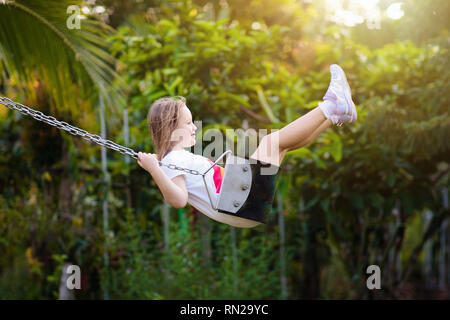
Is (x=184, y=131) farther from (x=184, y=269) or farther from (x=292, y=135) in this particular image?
(x=184, y=269)

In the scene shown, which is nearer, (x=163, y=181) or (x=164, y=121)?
(x=163, y=181)

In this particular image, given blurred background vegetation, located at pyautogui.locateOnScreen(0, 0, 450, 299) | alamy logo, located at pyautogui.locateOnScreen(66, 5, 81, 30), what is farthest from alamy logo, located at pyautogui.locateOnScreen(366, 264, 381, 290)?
alamy logo, located at pyautogui.locateOnScreen(66, 5, 81, 30)

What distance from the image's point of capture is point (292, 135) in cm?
184

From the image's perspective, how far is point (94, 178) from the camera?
4.36m

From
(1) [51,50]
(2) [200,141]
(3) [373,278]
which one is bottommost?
(3) [373,278]

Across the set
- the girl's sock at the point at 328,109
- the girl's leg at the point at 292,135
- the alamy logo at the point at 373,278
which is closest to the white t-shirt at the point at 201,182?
the girl's leg at the point at 292,135

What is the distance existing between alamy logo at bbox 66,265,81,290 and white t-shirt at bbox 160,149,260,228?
1950 mm

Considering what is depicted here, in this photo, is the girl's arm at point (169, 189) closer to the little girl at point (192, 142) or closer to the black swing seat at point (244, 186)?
the little girl at point (192, 142)

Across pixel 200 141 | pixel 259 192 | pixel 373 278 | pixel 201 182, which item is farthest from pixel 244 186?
pixel 373 278

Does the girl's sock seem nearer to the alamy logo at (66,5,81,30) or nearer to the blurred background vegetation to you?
the blurred background vegetation

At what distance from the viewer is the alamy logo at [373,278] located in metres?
4.07

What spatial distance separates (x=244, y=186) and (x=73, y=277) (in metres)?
2.22

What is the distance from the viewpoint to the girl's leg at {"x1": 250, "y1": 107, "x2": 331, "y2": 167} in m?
1.84

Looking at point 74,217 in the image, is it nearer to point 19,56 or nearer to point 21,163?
point 21,163
